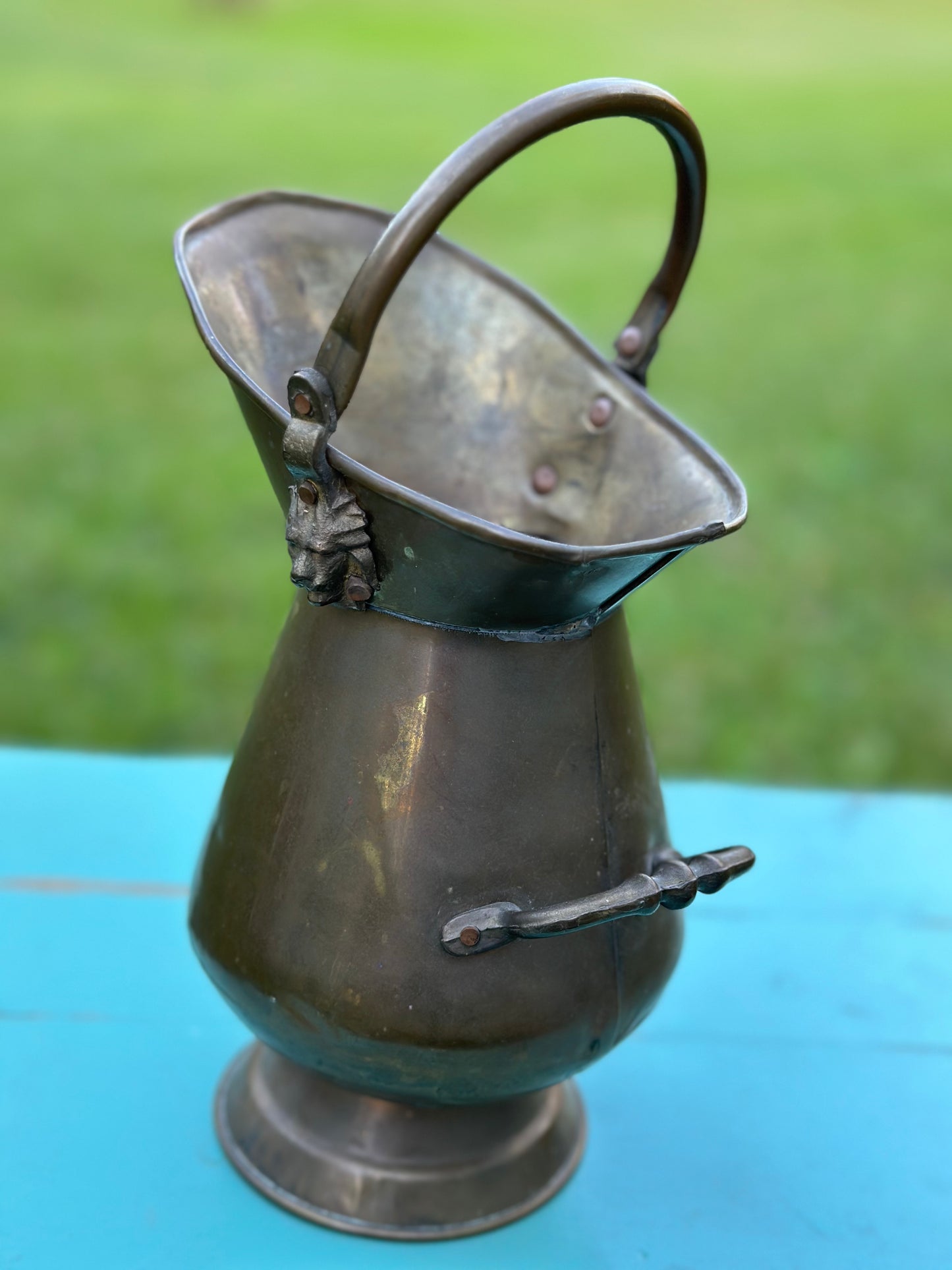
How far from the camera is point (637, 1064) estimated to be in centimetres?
124

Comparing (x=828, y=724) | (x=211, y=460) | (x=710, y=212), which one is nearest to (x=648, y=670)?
(x=828, y=724)

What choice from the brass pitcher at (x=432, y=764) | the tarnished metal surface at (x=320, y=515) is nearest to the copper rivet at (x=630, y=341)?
the brass pitcher at (x=432, y=764)

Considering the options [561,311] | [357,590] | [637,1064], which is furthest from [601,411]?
[561,311]

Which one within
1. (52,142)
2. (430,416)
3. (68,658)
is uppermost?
(430,416)

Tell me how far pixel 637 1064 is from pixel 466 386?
580mm

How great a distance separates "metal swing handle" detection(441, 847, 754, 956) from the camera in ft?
2.88

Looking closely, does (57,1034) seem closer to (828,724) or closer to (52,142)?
(828,724)

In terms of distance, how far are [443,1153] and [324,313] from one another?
600 millimetres

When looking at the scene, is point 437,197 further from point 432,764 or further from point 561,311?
point 561,311

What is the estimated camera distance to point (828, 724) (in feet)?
8.59

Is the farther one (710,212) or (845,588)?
(710,212)

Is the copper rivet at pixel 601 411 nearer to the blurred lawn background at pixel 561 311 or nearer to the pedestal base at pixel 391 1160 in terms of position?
the pedestal base at pixel 391 1160

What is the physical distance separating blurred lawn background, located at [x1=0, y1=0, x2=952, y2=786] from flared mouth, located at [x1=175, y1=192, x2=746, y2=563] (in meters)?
1.39

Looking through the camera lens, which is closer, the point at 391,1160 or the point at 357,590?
the point at 357,590
